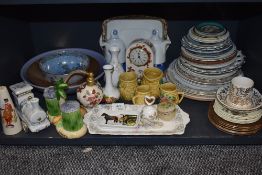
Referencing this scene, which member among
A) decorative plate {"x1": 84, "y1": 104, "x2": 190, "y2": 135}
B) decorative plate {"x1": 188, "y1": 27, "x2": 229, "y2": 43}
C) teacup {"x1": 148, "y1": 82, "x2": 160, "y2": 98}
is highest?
decorative plate {"x1": 188, "y1": 27, "x2": 229, "y2": 43}

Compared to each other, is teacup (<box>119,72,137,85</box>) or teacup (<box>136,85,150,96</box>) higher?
teacup (<box>119,72,137,85</box>)

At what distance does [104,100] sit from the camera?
118cm

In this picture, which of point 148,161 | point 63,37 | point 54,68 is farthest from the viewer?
point 63,37

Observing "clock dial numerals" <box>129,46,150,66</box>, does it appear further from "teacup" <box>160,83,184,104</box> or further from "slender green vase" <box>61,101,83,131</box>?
"slender green vase" <box>61,101,83,131</box>

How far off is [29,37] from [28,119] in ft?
1.30

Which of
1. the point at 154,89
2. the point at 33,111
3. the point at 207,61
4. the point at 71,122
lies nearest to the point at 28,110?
the point at 33,111

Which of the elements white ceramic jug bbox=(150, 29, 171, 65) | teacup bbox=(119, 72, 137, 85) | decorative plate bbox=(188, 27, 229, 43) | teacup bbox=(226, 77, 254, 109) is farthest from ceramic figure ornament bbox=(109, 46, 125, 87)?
teacup bbox=(226, 77, 254, 109)

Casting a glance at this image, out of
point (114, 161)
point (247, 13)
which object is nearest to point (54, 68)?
→ point (114, 161)

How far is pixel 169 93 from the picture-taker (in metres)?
1.14

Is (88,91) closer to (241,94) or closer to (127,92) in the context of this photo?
(127,92)

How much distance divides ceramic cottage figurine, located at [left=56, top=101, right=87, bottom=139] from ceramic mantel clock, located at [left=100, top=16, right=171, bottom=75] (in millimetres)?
267

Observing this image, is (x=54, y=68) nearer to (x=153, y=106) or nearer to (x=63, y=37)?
(x=63, y=37)

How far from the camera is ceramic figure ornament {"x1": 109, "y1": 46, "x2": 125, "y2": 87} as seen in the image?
3.81 ft

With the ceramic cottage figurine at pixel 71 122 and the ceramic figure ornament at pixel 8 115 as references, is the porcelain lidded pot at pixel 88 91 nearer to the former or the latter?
the ceramic cottage figurine at pixel 71 122
